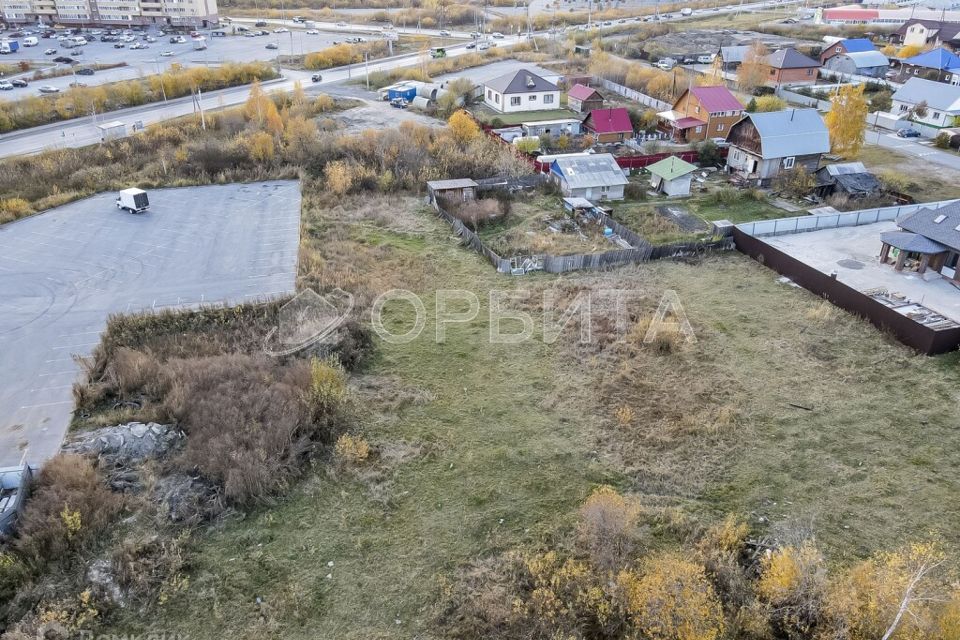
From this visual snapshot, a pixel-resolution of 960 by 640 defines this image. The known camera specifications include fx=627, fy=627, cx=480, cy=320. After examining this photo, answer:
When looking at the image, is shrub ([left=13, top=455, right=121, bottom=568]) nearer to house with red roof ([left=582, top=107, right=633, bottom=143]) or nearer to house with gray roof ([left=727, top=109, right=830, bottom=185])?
house with gray roof ([left=727, top=109, right=830, bottom=185])

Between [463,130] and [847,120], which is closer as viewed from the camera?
[847,120]

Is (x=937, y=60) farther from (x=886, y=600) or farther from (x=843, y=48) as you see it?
(x=886, y=600)

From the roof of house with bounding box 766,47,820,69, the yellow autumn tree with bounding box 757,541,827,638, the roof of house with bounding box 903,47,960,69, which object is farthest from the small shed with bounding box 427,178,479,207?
the roof of house with bounding box 903,47,960,69

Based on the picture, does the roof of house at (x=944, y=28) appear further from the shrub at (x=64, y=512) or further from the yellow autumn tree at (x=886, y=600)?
the shrub at (x=64, y=512)

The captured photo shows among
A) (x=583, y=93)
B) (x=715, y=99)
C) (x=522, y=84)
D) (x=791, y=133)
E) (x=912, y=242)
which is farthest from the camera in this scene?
(x=583, y=93)

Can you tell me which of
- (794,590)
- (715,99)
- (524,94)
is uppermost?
(715,99)

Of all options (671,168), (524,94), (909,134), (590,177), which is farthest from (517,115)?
(909,134)

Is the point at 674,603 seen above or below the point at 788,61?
below

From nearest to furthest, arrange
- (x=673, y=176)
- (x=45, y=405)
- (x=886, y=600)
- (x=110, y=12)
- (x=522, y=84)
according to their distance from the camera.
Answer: (x=886, y=600)
(x=45, y=405)
(x=673, y=176)
(x=522, y=84)
(x=110, y=12)

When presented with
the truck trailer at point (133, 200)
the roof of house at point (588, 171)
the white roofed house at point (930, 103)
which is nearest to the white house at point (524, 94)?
the roof of house at point (588, 171)
